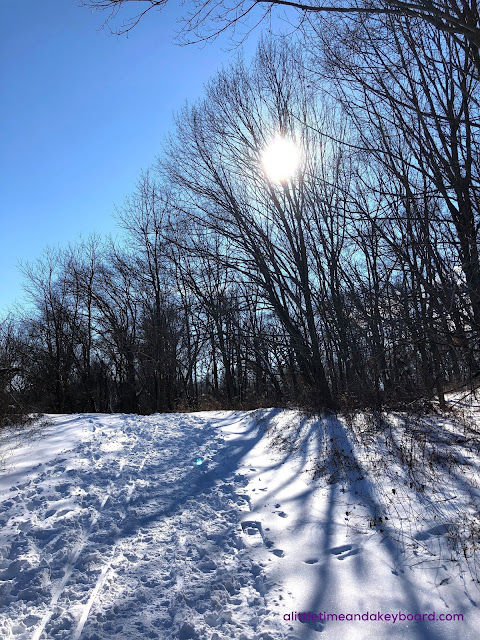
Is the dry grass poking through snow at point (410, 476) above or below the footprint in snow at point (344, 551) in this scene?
above

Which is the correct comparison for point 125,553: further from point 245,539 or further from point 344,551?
point 344,551

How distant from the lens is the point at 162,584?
3.45 m

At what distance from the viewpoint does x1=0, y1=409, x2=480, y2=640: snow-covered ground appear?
2930 mm

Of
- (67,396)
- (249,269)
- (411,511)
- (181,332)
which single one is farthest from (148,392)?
(411,511)

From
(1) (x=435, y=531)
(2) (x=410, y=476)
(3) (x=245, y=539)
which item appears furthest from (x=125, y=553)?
(2) (x=410, y=476)

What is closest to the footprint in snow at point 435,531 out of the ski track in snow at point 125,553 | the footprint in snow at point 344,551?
the footprint in snow at point 344,551

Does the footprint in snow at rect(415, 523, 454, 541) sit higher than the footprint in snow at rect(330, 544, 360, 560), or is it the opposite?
the footprint in snow at rect(415, 523, 454, 541)

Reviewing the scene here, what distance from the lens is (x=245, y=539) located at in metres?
4.22

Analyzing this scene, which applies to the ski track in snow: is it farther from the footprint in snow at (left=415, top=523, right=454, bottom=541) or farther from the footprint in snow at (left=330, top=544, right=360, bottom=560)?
the footprint in snow at (left=415, top=523, right=454, bottom=541)

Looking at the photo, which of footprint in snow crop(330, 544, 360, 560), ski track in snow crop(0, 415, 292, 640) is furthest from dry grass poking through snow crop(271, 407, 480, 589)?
ski track in snow crop(0, 415, 292, 640)

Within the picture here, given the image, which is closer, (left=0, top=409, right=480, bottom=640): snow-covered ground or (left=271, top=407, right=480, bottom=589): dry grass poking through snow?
(left=0, top=409, right=480, bottom=640): snow-covered ground

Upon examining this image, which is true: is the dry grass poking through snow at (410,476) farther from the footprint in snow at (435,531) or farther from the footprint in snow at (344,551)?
the footprint in snow at (344,551)

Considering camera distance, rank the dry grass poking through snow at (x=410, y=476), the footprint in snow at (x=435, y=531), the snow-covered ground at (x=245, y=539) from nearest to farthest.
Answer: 1. the snow-covered ground at (x=245, y=539)
2. the dry grass poking through snow at (x=410, y=476)
3. the footprint in snow at (x=435, y=531)

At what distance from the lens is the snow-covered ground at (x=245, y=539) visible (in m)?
2.93
